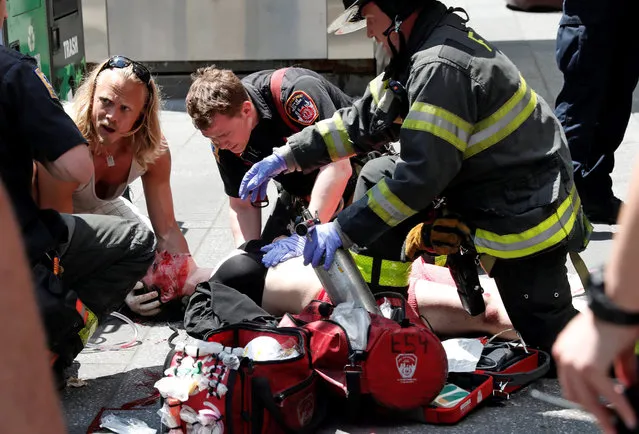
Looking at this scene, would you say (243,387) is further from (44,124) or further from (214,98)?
(214,98)

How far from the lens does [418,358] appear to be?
10.2ft

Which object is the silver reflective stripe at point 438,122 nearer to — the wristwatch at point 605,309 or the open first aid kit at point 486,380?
the open first aid kit at point 486,380

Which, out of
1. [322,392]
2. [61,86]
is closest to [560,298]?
[322,392]

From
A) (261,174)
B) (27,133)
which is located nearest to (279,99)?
(261,174)

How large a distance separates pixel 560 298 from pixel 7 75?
1.86 meters

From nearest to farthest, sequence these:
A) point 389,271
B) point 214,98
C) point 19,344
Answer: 1. point 19,344
2. point 389,271
3. point 214,98

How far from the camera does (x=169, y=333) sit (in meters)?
4.03

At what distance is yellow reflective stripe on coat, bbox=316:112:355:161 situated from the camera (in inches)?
144

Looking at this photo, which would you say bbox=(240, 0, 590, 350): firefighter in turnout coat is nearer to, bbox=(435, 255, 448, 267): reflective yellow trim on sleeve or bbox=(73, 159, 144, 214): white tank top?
bbox=(435, 255, 448, 267): reflective yellow trim on sleeve

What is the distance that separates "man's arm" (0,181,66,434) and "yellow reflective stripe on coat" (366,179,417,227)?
Answer: 197 cm

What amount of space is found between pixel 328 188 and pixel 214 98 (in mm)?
589

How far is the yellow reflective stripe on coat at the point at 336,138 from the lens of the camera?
12.0 ft

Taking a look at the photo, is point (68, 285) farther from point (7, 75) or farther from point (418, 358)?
point (418, 358)

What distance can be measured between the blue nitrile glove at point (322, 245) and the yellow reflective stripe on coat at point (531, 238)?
484mm
